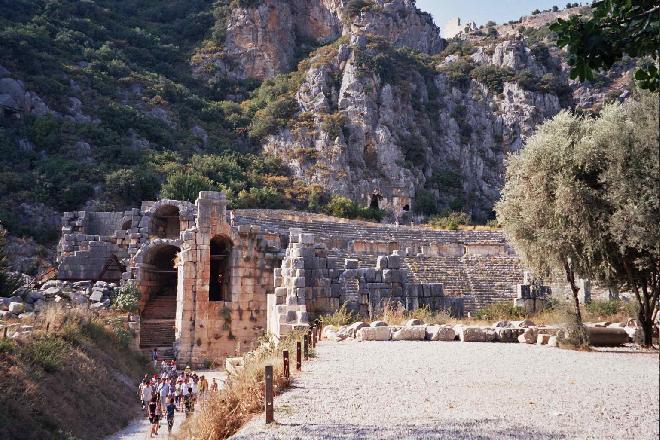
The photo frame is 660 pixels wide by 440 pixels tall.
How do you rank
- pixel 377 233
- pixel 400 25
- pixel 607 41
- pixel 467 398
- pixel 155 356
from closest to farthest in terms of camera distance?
1. pixel 607 41
2. pixel 467 398
3. pixel 155 356
4. pixel 377 233
5. pixel 400 25

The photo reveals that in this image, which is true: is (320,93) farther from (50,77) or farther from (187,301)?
(187,301)

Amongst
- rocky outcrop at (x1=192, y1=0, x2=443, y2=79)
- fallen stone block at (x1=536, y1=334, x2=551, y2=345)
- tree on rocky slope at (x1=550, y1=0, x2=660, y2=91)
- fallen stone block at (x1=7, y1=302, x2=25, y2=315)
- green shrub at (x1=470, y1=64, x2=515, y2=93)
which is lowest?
fallen stone block at (x1=536, y1=334, x2=551, y2=345)

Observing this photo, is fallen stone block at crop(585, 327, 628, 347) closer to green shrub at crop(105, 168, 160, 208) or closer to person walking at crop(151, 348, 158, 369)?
person walking at crop(151, 348, 158, 369)

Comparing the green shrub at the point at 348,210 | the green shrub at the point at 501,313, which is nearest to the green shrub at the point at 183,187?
the green shrub at the point at 348,210

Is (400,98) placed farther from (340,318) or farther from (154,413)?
(154,413)

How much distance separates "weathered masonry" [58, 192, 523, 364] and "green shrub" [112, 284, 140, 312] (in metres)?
0.86

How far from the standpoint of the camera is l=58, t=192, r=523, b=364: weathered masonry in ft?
57.7

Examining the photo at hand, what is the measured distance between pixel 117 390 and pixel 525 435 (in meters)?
12.1

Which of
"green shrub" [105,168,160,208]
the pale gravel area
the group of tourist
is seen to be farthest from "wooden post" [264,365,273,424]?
"green shrub" [105,168,160,208]

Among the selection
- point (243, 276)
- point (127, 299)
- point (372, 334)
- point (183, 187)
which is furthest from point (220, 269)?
point (183, 187)

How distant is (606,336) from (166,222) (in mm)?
22075

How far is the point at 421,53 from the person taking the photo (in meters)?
81.6

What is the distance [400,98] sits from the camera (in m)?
68.7

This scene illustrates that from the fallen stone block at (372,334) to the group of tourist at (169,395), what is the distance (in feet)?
11.2
